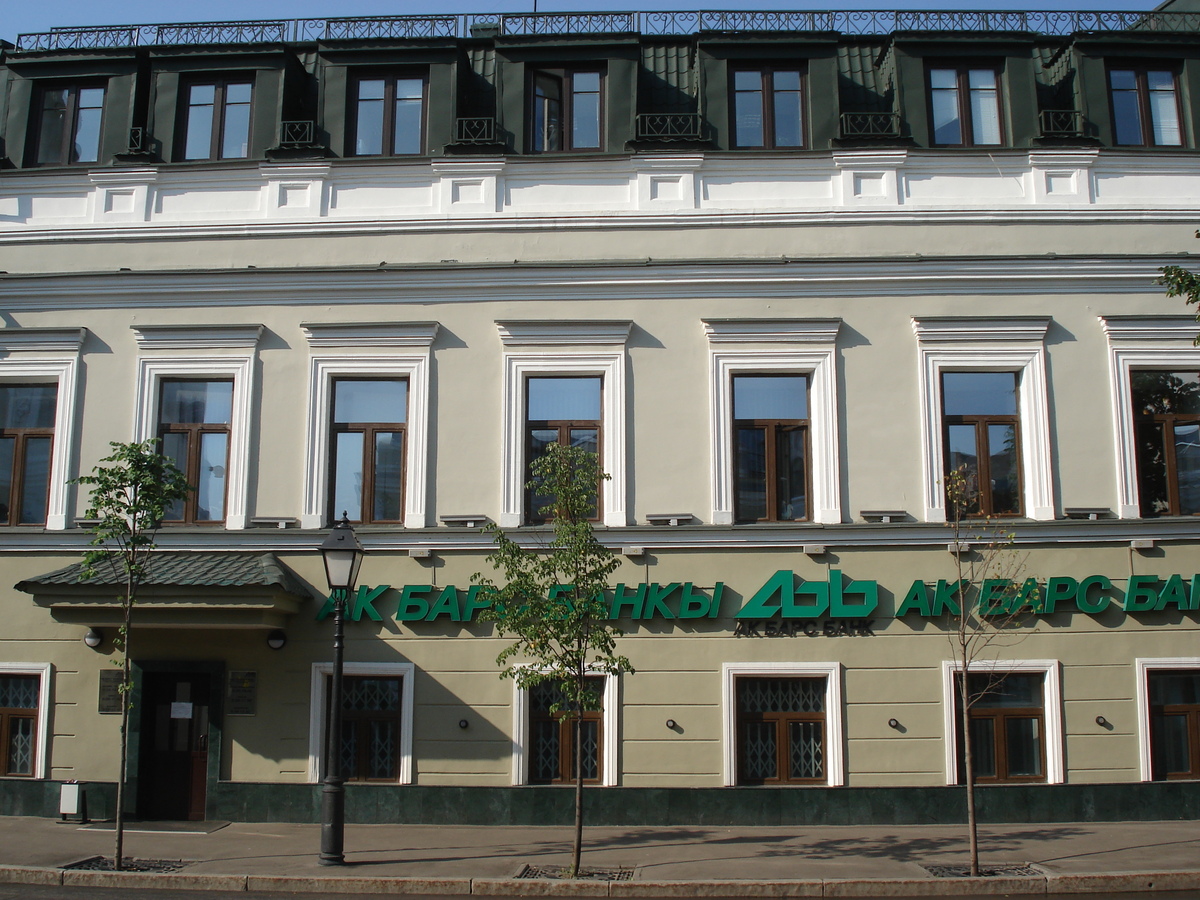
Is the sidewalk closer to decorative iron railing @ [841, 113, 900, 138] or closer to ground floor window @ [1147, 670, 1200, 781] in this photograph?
ground floor window @ [1147, 670, 1200, 781]

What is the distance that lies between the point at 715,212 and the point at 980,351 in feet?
14.9

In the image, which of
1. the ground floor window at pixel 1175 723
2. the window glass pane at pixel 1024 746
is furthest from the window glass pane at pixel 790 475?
the ground floor window at pixel 1175 723

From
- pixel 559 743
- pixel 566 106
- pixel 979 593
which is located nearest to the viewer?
pixel 979 593

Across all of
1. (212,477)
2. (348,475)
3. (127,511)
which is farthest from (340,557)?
(212,477)

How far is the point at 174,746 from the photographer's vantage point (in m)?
14.4

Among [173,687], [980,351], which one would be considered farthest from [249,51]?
[980,351]

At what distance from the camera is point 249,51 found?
16062 millimetres

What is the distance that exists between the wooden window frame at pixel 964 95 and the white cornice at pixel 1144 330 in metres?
3.41

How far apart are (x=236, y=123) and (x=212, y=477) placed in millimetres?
5962

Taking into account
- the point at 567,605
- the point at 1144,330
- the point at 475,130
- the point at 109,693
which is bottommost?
the point at 109,693

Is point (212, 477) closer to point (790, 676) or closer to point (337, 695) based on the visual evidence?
point (337, 695)

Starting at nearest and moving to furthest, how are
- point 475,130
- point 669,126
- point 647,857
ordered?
1. point 647,857
2. point 669,126
3. point 475,130

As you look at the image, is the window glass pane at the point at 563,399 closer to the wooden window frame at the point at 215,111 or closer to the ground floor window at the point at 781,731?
the ground floor window at the point at 781,731

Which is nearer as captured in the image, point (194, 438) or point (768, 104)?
point (194, 438)
